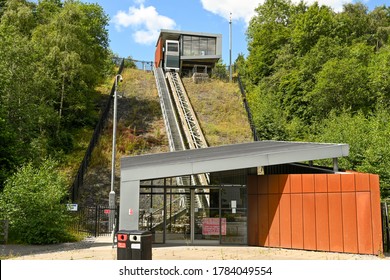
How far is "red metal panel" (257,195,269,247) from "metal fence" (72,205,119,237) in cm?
779

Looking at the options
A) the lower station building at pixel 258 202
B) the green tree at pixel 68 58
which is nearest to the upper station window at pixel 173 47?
the green tree at pixel 68 58

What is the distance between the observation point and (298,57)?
158 ft

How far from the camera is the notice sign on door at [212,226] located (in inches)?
693

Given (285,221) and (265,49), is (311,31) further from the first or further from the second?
(285,221)

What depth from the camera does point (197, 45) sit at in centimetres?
5716

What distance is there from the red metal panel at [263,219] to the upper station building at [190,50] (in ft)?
128

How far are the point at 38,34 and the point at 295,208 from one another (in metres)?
25.8

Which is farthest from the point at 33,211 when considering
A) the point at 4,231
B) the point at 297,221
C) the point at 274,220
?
the point at 297,221

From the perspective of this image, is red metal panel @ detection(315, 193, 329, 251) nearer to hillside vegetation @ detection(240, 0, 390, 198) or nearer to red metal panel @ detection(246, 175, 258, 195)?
red metal panel @ detection(246, 175, 258, 195)

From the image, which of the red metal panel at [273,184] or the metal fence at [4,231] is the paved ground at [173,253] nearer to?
the metal fence at [4,231]

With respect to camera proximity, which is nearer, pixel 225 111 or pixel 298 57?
pixel 225 111
